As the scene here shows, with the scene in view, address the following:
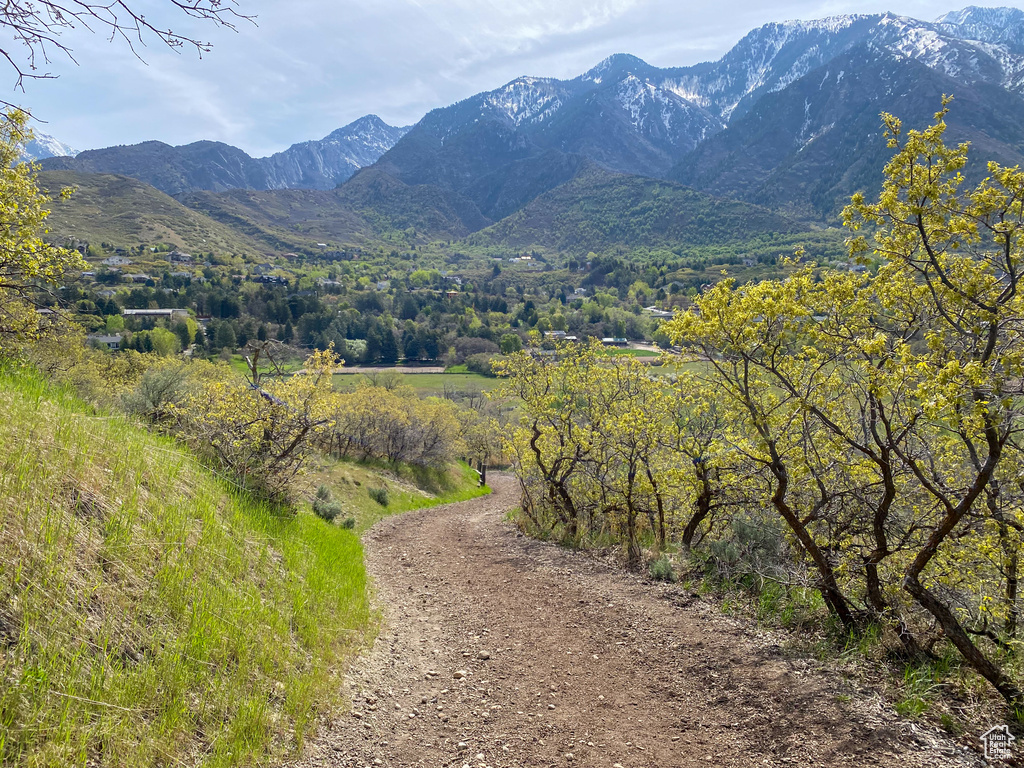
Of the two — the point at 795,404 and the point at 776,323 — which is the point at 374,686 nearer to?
the point at 795,404

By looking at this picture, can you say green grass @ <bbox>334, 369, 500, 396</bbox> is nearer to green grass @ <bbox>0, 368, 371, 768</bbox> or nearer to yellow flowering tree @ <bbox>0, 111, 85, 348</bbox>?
yellow flowering tree @ <bbox>0, 111, 85, 348</bbox>

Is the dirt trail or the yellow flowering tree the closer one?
the dirt trail

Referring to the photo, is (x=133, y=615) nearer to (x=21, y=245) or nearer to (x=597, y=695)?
(x=597, y=695)

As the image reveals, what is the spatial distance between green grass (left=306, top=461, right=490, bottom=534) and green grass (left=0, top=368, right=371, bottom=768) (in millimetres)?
6110

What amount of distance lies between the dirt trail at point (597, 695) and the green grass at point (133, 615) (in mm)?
754

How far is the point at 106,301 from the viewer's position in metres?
99.6

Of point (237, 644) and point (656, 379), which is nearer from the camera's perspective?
point (237, 644)

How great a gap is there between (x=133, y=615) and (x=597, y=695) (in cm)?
472

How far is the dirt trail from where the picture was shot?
4.65 metres

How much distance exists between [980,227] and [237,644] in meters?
8.43

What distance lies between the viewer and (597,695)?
19.5 feet

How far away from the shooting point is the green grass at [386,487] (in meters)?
21.4

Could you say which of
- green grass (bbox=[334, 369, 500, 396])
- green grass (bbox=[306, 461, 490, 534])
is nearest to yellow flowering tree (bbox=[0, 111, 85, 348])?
green grass (bbox=[306, 461, 490, 534])

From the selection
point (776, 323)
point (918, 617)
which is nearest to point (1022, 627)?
point (918, 617)
